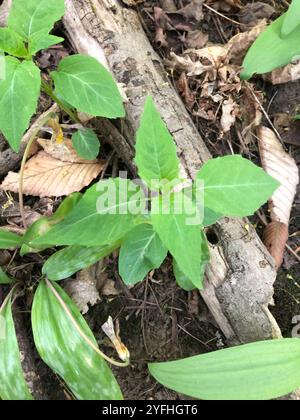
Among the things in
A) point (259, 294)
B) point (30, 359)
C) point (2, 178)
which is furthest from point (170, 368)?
point (2, 178)

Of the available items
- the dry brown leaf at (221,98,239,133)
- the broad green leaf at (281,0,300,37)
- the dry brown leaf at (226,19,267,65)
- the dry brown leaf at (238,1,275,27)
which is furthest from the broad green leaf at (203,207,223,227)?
the dry brown leaf at (238,1,275,27)

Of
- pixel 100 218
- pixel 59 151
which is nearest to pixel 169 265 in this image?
pixel 100 218

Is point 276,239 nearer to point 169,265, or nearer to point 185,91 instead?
point 169,265

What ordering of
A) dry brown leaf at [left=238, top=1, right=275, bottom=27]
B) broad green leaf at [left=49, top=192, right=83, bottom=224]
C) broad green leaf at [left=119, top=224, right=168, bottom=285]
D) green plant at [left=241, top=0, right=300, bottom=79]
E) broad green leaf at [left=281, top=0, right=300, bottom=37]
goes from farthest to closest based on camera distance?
dry brown leaf at [left=238, top=1, right=275, bottom=27] → green plant at [left=241, top=0, right=300, bottom=79] → broad green leaf at [left=281, top=0, right=300, bottom=37] → broad green leaf at [left=49, top=192, right=83, bottom=224] → broad green leaf at [left=119, top=224, right=168, bottom=285]

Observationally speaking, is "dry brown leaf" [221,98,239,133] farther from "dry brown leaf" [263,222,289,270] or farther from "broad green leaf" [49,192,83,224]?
"broad green leaf" [49,192,83,224]

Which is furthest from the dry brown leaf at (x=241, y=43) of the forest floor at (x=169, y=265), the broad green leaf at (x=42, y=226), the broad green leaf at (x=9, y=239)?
the broad green leaf at (x=9, y=239)

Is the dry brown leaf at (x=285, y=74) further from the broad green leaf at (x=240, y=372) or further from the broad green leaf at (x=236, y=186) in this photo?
the broad green leaf at (x=240, y=372)

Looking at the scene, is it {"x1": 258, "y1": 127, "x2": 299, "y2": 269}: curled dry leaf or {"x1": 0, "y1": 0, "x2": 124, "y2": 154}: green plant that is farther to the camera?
{"x1": 258, "y1": 127, "x2": 299, "y2": 269}: curled dry leaf
